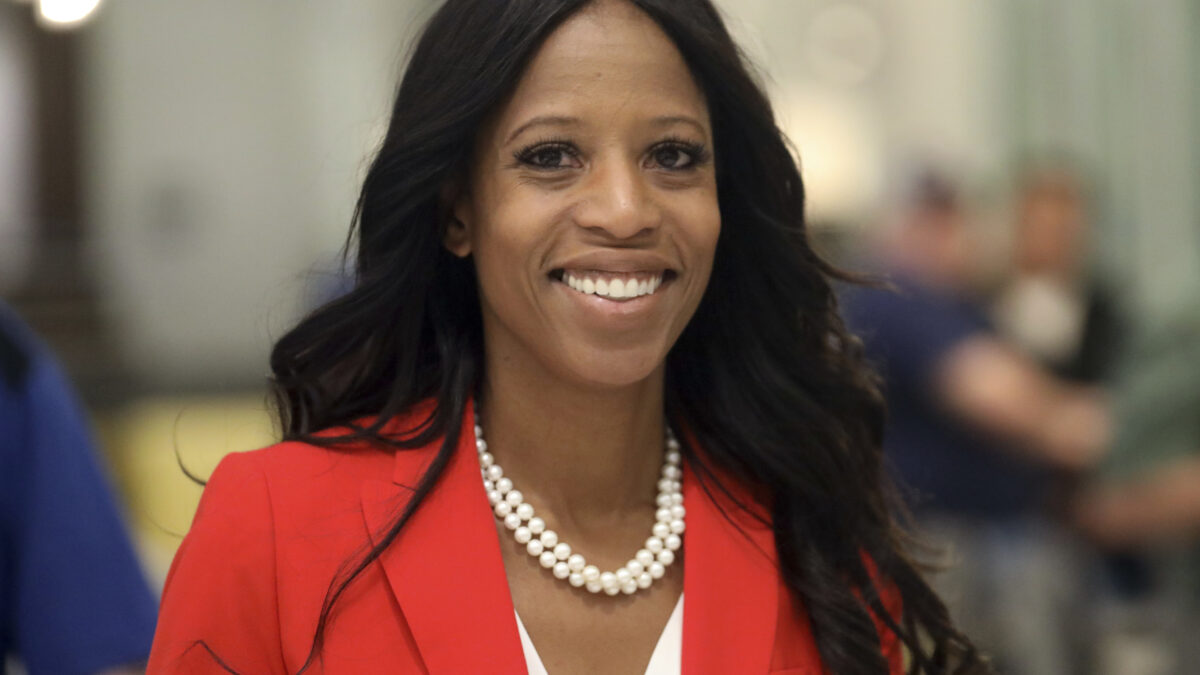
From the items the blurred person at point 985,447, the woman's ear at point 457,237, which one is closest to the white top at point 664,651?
the woman's ear at point 457,237

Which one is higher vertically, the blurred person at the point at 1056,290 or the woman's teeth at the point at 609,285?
the woman's teeth at the point at 609,285

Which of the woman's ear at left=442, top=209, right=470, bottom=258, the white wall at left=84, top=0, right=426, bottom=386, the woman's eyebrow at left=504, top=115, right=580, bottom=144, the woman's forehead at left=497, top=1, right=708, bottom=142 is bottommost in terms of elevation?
the white wall at left=84, top=0, right=426, bottom=386

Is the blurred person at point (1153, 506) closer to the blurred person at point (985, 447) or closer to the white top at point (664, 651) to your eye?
the blurred person at point (985, 447)

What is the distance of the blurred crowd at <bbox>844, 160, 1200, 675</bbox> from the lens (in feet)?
13.3

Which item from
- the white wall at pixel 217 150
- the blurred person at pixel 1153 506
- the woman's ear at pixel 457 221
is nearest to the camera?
the woman's ear at pixel 457 221

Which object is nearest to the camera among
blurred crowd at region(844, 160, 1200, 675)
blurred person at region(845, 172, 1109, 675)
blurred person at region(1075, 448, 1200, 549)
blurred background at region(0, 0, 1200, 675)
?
blurred person at region(1075, 448, 1200, 549)

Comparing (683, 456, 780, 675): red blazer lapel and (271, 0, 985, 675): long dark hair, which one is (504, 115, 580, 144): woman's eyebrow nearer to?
(271, 0, 985, 675): long dark hair

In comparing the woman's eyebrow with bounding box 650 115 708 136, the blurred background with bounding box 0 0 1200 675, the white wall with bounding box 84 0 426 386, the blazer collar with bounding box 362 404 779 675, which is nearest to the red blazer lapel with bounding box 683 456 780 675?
the blazer collar with bounding box 362 404 779 675

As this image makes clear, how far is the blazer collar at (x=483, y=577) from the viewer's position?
159 cm

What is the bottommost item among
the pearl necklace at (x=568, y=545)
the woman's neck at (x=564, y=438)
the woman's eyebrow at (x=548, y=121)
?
the pearl necklace at (x=568, y=545)

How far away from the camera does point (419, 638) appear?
5.19 feet

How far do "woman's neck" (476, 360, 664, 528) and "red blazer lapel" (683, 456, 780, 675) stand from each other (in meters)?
0.11

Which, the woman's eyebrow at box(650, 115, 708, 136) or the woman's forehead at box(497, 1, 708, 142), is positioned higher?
the woman's forehead at box(497, 1, 708, 142)

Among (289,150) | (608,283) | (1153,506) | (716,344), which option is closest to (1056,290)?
(1153,506)
